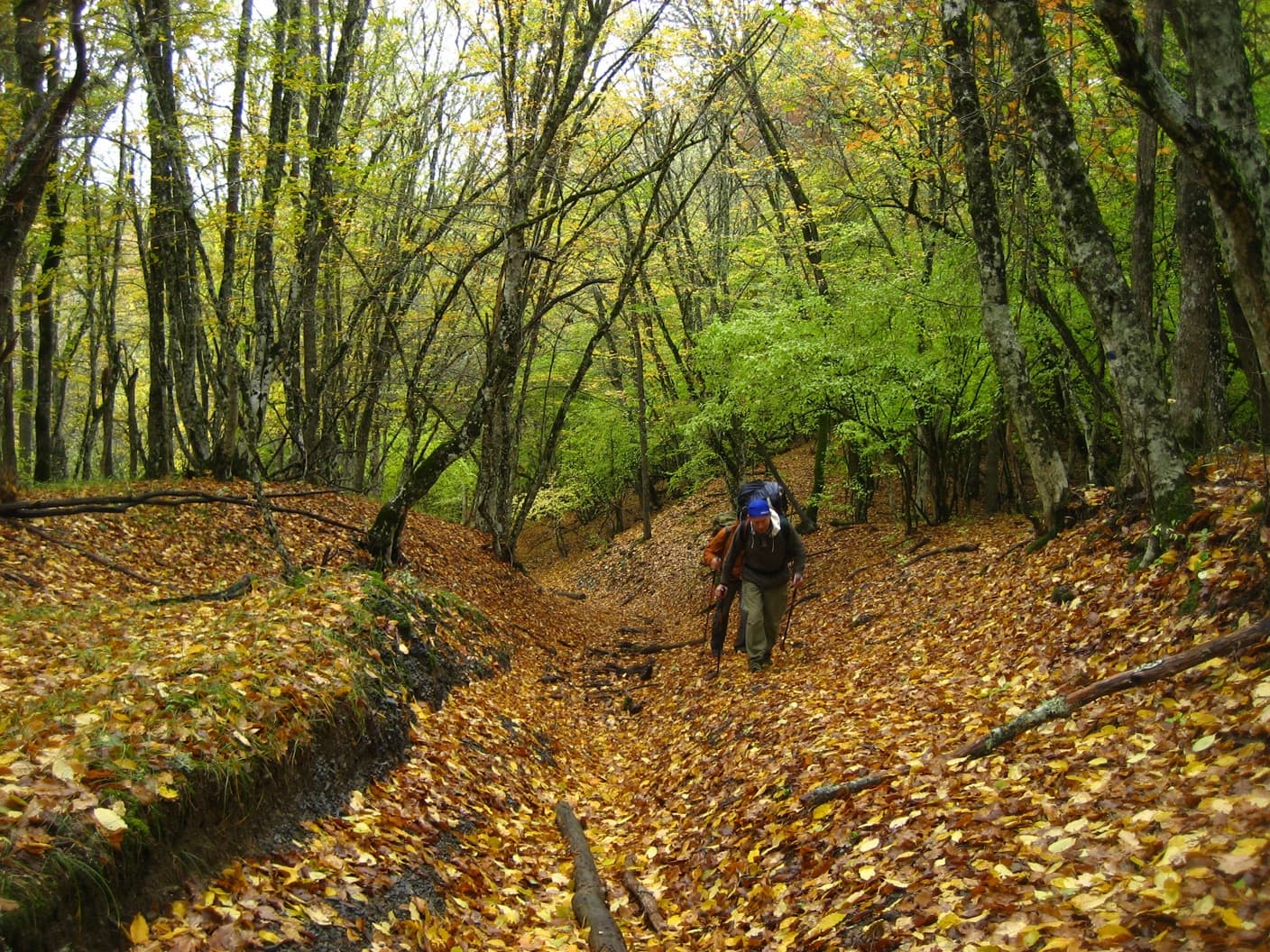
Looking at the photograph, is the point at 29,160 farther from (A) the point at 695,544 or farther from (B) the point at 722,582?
(A) the point at 695,544

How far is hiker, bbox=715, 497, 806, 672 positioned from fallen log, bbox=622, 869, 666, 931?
4193mm

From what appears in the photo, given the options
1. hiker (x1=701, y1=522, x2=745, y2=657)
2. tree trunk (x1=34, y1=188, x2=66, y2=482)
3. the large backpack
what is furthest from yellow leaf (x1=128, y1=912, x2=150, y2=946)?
tree trunk (x1=34, y1=188, x2=66, y2=482)

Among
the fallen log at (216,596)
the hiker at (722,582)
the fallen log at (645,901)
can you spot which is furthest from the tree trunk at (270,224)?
the fallen log at (645,901)

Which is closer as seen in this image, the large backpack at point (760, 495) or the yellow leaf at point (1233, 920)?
the yellow leaf at point (1233, 920)

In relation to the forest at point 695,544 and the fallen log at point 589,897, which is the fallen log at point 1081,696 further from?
the fallen log at point 589,897

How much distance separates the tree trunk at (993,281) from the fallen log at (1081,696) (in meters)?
4.30

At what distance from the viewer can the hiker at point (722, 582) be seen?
9.71 metres

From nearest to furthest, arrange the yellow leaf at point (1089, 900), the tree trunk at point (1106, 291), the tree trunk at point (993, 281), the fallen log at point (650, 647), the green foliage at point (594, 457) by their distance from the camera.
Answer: the yellow leaf at point (1089, 900) < the tree trunk at point (1106, 291) < the tree trunk at point (993, 281) < the fallen log at point (650, 647) < the green foliage at point (594, 457)

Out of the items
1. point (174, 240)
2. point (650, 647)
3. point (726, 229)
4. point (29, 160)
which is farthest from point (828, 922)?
point (726, 229)

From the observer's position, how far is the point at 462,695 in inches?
325

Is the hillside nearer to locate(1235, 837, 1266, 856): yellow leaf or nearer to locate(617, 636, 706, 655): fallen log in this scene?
locate(1235, 837, 1266, 856): yellow leaf

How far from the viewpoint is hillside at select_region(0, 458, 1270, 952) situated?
3.46m

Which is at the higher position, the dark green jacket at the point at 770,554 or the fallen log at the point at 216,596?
the dark green jacket at the point at 770,554

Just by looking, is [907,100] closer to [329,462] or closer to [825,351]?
[825,351]
